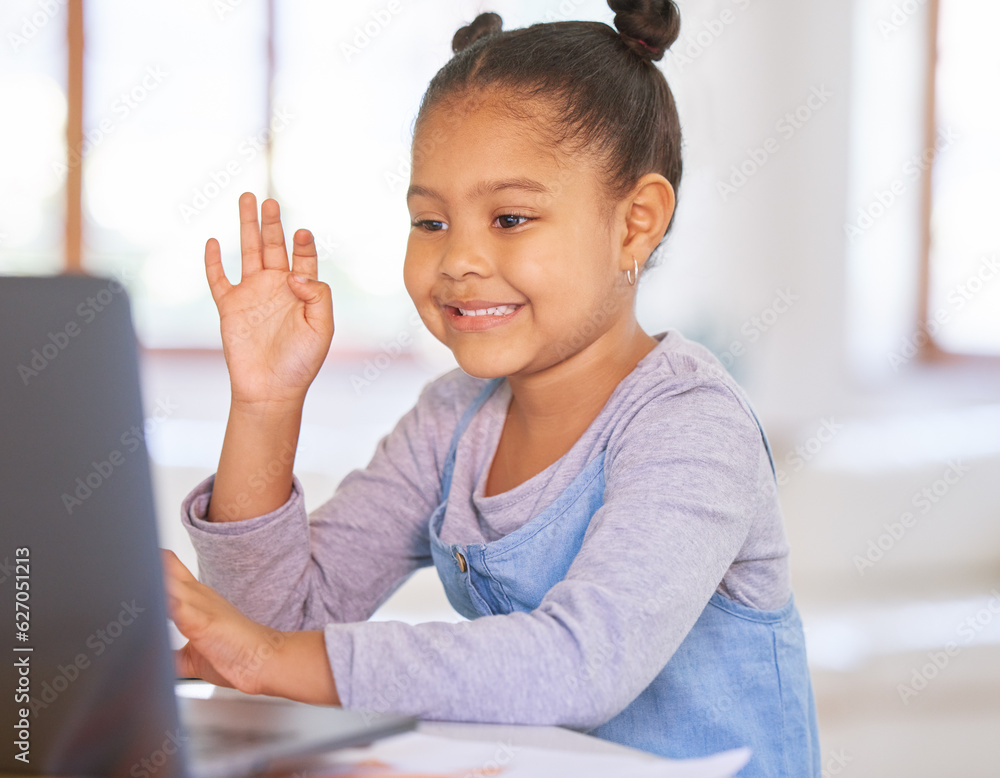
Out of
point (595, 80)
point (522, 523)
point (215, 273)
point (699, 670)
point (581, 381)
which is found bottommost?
point (699, 670)

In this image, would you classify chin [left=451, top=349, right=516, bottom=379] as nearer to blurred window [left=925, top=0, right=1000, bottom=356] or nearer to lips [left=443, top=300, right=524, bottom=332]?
lips [left=443, top=300, right=524, bottom=332]

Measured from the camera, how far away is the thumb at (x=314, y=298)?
97cm

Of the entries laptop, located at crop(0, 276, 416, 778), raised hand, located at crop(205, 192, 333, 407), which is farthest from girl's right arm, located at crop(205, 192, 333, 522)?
laptop, located at crop(0, 276, 416, 778)

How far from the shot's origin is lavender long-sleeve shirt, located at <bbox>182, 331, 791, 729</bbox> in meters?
0.62

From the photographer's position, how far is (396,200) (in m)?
3.90

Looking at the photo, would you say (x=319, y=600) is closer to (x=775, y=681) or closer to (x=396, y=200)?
(x=775, y=681)

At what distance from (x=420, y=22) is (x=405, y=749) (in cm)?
370

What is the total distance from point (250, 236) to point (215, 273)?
53 millimetres

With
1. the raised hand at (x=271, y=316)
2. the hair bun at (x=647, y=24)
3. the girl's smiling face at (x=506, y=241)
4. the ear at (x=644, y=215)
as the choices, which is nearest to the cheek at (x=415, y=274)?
the girl's smiling face at (x=506, y=241)

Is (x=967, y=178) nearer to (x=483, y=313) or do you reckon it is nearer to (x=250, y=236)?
(x=483, y=313)

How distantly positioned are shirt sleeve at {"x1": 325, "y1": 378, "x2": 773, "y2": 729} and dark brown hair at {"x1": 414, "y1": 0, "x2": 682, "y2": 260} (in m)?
0.37

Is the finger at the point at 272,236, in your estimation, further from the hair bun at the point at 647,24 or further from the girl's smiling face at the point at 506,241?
the hair bun at the point at 647,24

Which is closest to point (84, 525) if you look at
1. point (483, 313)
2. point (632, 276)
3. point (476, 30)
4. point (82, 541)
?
point (82, 541)

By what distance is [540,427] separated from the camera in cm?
108
